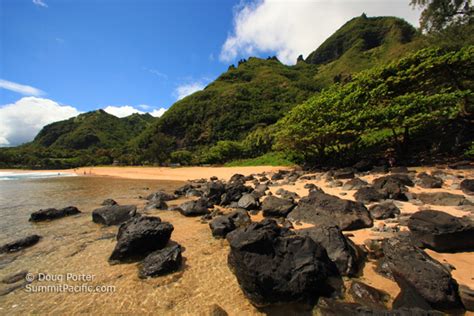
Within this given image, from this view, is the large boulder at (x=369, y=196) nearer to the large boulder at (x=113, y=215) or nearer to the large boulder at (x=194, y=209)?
the large boulder at (x=194, y=209)

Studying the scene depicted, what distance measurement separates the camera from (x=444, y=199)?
30.0 ft

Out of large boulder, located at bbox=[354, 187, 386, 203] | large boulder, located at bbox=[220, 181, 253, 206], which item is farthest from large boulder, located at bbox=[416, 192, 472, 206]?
large boulder, located at bbox=[220, 181, 253, 206]

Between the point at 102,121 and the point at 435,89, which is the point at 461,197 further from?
the point at 102,121

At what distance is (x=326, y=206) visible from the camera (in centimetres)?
901

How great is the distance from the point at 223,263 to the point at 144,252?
2.80 metres

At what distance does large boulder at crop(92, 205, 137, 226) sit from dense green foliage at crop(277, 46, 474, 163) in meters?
17.3

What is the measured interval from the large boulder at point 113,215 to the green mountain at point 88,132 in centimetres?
14079

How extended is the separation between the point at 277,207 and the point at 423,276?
20.9 feet

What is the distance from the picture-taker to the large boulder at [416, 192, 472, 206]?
876 centimetres

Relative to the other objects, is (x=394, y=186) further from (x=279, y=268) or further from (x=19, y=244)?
(x=19, y=244)

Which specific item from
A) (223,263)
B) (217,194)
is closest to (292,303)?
(223,263)

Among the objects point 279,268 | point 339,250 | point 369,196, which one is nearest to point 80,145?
point 369,196

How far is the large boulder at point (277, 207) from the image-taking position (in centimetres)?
1024

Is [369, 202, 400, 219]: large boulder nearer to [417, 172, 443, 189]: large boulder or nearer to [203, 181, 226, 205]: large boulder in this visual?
[417, 172, 443, 189]: large boulder
